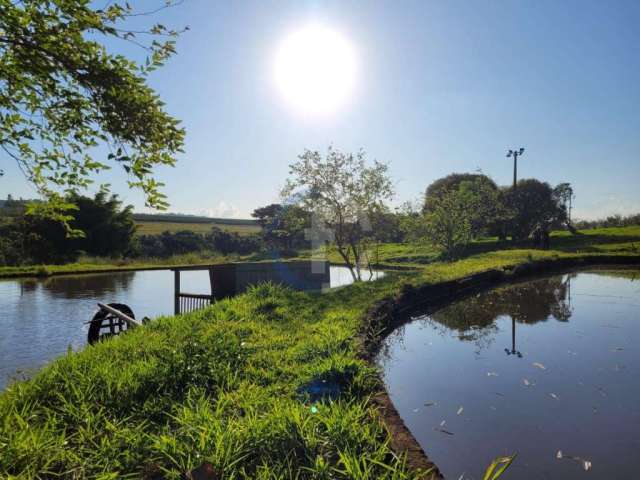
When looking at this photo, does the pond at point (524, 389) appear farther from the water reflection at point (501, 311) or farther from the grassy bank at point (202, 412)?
the grassy bank at point (202, 412)

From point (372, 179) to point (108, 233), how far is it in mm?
27883

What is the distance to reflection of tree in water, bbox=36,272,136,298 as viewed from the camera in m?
15.1

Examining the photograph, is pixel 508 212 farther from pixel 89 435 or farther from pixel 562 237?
pixel 89 435

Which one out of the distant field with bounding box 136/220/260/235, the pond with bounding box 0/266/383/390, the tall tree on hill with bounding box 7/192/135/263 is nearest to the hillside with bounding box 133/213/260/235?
the distant field with bounding box 136/220/260/235

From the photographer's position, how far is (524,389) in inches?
179

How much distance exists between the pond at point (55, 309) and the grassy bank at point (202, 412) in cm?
238

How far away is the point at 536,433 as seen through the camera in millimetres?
3533

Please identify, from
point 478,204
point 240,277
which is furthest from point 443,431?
point 478,204

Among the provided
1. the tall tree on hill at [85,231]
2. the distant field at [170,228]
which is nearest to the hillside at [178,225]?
the distant field at [170,228]

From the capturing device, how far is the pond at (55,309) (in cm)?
736

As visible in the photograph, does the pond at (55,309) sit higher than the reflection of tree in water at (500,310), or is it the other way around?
the reflection of tree in water at (500,310)

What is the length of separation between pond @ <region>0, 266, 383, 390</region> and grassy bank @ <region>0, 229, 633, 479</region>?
2378 millimetres

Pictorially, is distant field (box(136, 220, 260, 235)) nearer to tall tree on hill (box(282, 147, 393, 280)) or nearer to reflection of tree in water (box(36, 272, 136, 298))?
reflection of tree in water (box(36, 272, 136, 298))

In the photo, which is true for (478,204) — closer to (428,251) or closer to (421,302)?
(428,251)
